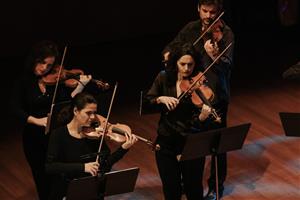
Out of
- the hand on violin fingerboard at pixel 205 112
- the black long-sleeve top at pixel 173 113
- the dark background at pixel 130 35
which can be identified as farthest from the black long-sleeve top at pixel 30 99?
the dark background at pixel 130 35

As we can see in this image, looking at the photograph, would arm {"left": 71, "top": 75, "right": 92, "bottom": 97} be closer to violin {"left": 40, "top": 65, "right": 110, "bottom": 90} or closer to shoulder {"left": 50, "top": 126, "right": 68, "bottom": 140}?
violin {"left": 40, "top": 65, "right": 110, "bottom": 90}

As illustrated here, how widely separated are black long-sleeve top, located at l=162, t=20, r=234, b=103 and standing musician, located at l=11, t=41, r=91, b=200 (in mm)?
764

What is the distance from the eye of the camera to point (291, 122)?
485cm

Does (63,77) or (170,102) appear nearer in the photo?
(170,102)

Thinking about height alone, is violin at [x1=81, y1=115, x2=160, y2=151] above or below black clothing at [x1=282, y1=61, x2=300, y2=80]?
below

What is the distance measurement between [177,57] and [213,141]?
1.91 feet

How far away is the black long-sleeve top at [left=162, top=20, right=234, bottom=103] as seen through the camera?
516 centimetres

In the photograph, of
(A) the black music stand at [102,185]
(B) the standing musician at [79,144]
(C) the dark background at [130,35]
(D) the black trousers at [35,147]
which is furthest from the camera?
(C) the dark background at [130,35]

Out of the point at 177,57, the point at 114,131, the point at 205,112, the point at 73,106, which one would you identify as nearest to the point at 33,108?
the point at 73,106

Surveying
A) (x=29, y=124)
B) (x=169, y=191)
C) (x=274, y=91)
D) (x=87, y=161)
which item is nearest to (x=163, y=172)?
(x=169, y=191)

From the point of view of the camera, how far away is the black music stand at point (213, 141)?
4.68 metres

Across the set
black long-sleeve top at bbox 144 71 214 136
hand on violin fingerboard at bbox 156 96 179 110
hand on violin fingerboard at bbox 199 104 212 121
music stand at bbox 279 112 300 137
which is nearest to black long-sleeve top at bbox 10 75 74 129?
black long-sleeve top at bbox 144 71 214 136

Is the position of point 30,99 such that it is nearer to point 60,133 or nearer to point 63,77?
point 63,77

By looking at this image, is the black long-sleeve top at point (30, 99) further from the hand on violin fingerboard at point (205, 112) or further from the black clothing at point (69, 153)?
the hand on violin fingerboard at point (205, 112)
